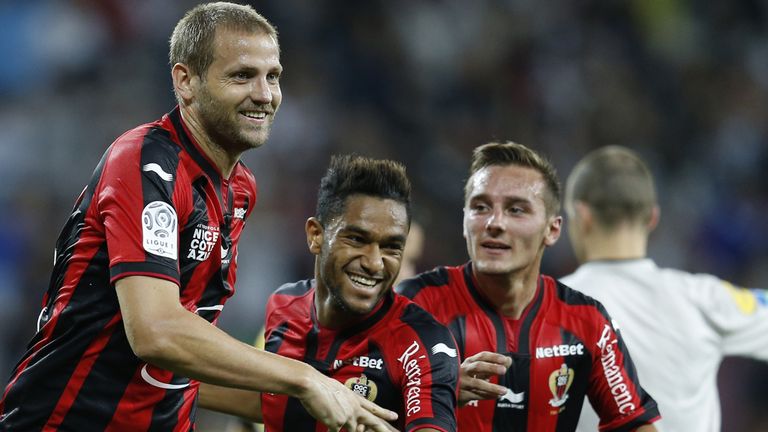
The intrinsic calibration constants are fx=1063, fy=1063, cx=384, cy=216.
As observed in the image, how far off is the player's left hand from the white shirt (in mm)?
1461

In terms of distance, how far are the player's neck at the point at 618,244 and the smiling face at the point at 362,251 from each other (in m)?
1.70

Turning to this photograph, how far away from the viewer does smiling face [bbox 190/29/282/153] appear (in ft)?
10.8

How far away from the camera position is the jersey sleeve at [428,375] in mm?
3350

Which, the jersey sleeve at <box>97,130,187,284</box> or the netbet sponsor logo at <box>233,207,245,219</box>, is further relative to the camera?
the netbet sponsor logo at <box>233,207,245,219</box>

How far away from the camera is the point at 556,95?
12.0m

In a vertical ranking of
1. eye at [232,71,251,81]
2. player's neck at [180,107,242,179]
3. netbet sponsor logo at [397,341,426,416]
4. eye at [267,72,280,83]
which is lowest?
netbet sponsor logo at [397,341,426,416]

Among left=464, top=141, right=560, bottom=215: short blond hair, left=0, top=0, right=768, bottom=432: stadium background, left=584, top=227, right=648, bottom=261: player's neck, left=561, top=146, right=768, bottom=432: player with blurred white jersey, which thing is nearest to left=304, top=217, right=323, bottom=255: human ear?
left=464, top=141, right=560, bottom=215: short blond hair

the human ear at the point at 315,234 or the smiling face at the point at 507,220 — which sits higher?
the smiling face at the point at 507,220

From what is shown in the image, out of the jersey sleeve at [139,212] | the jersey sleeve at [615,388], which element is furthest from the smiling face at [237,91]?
the jersey sleeve at [615,388]

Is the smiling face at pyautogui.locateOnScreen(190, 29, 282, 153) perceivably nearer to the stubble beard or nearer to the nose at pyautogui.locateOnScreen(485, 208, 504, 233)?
the stubble beard

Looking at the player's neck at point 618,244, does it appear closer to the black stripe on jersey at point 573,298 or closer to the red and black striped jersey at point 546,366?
the black stripe on jersey at point 573,298

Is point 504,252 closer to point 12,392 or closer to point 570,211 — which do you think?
point 570,211

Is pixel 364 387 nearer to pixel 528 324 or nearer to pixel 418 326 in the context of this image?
pixel 418 326

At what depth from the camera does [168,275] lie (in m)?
3.00
